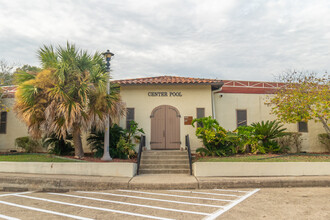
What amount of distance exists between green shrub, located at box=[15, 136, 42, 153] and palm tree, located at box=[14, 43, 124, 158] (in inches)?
145

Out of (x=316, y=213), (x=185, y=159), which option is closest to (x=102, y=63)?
(x=185, y=159)

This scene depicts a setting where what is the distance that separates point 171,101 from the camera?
12.6 meters

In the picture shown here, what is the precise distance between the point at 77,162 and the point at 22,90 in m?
3.41

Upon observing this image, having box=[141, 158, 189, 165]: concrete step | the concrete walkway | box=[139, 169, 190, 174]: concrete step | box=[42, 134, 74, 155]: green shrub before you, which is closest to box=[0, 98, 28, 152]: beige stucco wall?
box=[42, 134, 74, 155]: green shrub

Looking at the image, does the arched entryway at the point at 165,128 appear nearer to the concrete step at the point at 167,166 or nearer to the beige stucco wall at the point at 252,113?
the concrete step at the point at 167,166

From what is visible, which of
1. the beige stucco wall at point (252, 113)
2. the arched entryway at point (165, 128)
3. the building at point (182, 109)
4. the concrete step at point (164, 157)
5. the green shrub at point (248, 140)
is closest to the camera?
the concrete step at point (164, 157)

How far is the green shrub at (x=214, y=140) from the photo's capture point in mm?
10562

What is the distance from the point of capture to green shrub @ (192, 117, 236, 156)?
10562 millimetres

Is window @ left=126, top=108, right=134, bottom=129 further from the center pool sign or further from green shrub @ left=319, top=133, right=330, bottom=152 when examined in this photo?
green shrub @ left=319, top=133, right=330, bottom=152

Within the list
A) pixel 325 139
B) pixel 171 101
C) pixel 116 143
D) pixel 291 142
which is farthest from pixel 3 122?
pixel 325 139

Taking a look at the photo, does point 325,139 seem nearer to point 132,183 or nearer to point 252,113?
point 252,113

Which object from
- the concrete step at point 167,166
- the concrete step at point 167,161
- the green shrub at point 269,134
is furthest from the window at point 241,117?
the concrete step at point 167,166

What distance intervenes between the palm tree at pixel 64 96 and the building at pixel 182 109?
2745 millimetres

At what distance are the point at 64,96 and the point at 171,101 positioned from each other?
18.0 feet
